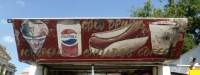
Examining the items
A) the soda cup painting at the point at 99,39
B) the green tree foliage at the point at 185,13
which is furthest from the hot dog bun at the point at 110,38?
the green tree foliage at the point at 185,13

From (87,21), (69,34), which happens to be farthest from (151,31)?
(69,34)

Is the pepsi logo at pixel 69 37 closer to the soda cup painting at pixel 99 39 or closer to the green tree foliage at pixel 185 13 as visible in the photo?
the soda cup painting at pixel 99 39

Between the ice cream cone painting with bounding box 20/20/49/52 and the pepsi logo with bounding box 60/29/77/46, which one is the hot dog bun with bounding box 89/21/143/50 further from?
the ice cream cone painting with bounding box 20/20/49/52

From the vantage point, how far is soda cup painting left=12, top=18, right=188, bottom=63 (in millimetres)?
7121

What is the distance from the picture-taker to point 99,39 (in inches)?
289

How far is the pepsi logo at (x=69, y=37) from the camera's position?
7273mm

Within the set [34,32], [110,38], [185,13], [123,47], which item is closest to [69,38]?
[34,32]

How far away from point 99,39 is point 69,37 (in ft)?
2.55

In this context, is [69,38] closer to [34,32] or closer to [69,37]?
[69,37]

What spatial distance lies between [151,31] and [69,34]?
82.4 inches

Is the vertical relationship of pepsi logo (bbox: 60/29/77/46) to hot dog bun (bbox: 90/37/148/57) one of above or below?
above

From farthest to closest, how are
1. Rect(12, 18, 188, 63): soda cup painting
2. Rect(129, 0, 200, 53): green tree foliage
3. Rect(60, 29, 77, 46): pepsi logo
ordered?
Rect(129, 0, 200, 53): green tree foliage, Rect(60, 29, 77, 46): pepsi logo, Rect(12, 18, 188, 63): soda cup painting

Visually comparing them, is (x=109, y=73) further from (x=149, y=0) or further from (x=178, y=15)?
(x=149, y=0)

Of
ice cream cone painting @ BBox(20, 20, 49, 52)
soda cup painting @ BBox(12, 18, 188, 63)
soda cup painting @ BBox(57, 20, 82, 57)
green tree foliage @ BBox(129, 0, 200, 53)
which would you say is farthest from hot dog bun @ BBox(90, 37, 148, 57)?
green tree foliage @ BBox(129, 0, 200, 53)
